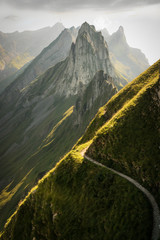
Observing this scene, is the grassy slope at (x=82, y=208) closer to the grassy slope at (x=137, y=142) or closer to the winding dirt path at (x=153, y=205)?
the winding dirt path at (x=153, y=205)

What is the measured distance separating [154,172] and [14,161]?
17851cm

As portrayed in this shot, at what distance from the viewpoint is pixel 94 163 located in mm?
35625

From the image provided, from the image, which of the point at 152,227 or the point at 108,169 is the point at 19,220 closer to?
the point at 108,169

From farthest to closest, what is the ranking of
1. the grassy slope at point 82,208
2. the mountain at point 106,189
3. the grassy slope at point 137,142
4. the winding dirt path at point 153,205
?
the grassy slope at point 137,142 < the mountain at point 106,189 < the grassy slope at point 82,208 < the winding dirt path at point 153,205

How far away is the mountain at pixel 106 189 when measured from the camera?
26.4m

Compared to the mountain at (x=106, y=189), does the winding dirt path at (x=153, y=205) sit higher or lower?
lower

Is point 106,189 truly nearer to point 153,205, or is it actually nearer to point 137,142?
point 153,205

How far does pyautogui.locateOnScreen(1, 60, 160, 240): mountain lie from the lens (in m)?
26.4

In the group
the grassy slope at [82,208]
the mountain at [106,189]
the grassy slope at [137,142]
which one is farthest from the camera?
the grassy slope at [137,142]

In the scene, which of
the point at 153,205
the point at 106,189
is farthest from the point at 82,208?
the point at 153,205

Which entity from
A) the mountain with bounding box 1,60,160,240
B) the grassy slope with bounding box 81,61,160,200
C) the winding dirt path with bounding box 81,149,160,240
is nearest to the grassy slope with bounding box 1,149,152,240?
the mountain with bounding box 1,60,160,240

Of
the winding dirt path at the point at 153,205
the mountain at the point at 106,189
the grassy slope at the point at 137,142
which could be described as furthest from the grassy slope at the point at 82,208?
the grassy slope at the point at 137,142

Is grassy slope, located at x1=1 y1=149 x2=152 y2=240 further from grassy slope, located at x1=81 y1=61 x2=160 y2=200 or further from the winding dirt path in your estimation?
grassy slope, located at x1=81 y1=61 x2=160 y2=200

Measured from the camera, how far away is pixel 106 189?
3028 cm
